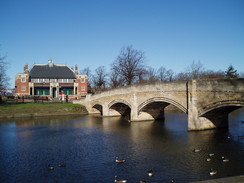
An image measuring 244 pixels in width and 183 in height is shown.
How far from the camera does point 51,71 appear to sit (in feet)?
211

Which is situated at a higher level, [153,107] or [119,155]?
[153,107]

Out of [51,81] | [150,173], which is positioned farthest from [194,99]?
[51,81]

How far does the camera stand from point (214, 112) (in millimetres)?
19156

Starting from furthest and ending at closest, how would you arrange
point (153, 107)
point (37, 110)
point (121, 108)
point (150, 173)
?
point (37, 110) < point (121, 108) < point (153, 107) < point (150, 173)

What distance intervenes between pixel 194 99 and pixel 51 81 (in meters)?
50.6

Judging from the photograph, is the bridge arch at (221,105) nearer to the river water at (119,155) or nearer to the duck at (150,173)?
the river water at (119,155)

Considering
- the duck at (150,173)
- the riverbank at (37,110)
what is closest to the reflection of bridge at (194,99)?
the duck at (150,173)

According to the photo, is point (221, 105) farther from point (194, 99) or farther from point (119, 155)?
point (119, 155)

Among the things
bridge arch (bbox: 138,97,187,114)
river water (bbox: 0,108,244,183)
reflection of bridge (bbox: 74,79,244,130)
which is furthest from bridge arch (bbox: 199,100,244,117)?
bridge arch (bbox: 138,97,187,114)

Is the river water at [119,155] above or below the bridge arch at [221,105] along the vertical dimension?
below

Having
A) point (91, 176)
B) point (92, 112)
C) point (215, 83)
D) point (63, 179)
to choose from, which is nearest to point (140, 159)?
point (91, 176)

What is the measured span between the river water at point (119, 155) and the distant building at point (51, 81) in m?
41.8

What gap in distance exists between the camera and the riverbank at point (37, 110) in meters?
35.9

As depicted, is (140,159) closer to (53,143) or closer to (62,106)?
(53,143)
